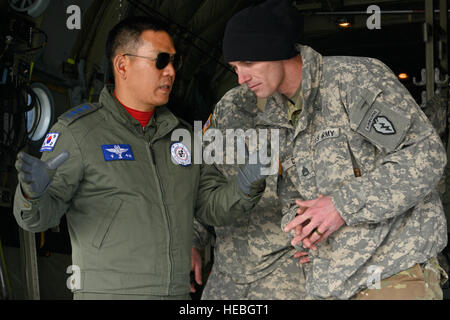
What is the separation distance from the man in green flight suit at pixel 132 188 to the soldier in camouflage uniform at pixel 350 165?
231 millimetres

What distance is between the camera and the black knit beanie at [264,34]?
1.96m

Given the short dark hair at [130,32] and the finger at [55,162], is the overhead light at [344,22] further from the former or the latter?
the finger at [55,162]

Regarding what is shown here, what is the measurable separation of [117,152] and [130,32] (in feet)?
1.58

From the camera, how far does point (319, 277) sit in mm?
1918

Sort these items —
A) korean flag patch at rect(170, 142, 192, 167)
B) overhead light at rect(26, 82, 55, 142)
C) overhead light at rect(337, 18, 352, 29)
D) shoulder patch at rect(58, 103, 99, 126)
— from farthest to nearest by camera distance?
overhead light at rect(337, 18, 352, 29)
overhead light at rect(26, 82, 55, 142)
korean flag patch at rect(170, 142, 192, 167)
shoulder patch at rect(58, 103, 99, 126)

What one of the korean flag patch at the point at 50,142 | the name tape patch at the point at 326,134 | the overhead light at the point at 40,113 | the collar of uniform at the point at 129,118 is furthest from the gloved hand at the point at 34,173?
the overhead light at the point at 40,113

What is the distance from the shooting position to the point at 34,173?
154cm

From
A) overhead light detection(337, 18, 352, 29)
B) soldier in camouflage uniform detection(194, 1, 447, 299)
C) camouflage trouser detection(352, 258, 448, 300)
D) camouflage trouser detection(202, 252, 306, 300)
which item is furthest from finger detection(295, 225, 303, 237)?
overhead light detection(337, 18, 352, 29)

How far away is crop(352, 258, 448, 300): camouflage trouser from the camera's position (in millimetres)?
1764

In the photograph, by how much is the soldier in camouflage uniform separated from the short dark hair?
0.32 metres

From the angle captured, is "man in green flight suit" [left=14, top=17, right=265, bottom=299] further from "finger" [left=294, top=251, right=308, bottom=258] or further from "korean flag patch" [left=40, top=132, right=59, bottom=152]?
"finger" [left=294, top=251, right=308, bottom=258]
